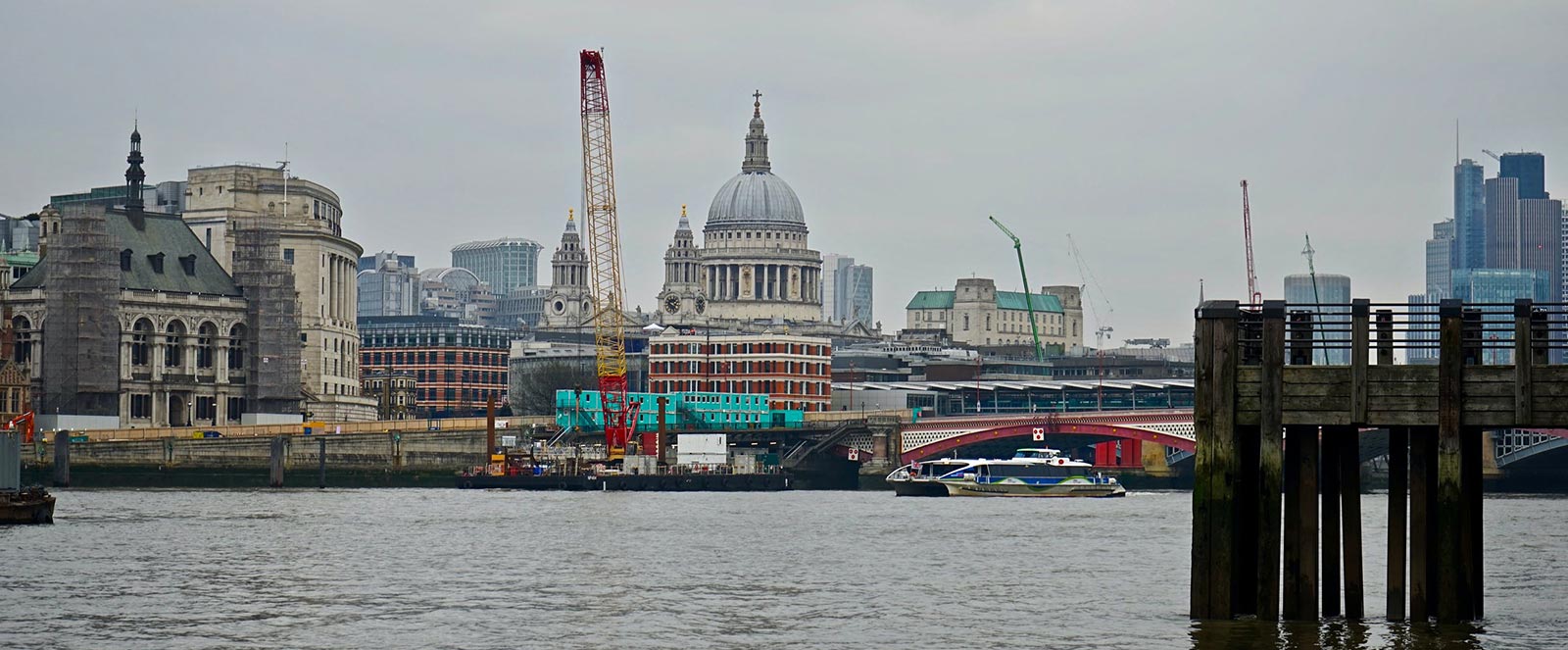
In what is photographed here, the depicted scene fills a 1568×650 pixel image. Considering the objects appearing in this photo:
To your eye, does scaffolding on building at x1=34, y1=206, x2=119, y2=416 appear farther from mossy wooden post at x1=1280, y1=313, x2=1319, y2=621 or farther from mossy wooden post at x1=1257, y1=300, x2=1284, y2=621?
mossy wooden post at x1=1257, y1=300, x2=1284, y2=621

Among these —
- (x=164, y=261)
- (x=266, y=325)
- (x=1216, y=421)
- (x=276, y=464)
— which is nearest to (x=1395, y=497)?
(x=1216, y=421)

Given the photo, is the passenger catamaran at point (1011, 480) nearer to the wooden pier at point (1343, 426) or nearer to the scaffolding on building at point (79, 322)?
the scaffolding on building at point (79, 322)

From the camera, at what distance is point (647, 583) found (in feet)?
219

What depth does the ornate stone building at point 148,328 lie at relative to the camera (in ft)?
580

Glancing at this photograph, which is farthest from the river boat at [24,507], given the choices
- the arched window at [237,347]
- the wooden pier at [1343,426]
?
the arched window at [237,347]

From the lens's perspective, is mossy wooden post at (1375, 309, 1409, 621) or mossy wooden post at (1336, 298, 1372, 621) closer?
mossy wooden post at (1336, 298, 1372, 621)

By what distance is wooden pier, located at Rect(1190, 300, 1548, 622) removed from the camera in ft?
147

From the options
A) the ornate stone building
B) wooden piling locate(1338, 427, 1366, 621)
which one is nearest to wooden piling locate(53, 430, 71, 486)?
the ornate stone building

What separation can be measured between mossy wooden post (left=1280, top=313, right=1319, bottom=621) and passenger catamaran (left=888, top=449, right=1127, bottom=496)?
4873 inches

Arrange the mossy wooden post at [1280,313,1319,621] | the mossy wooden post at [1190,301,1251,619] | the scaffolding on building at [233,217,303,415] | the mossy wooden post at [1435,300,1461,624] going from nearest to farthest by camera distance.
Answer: the mossy wooden post at [1435,300,1461,624]
the mossy wooden post at [1190,301,1251,619]
the mossy wooden post at [1280,313,1319,621]
the scaffolding on building at [233,217,303,415]

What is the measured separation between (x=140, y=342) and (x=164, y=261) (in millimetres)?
8126

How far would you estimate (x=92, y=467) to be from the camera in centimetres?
16162

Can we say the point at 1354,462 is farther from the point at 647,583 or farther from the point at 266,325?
the point at 266,325

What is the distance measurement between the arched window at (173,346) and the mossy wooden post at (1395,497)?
5902 inches
